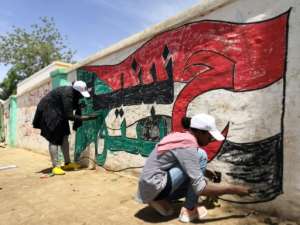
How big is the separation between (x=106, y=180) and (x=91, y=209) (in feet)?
4.81

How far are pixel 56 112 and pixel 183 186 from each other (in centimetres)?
339

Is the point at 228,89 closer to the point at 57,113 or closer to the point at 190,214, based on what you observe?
the point at 190,214

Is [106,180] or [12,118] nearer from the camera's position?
[106,180]

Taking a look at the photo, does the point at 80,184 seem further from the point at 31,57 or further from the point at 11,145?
the point at 31,57

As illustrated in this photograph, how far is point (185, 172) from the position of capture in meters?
3.01

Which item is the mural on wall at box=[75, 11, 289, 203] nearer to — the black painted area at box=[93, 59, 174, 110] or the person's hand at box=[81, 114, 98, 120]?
the black painted area at box=[93, 59, 174, 110]

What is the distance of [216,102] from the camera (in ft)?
12.5

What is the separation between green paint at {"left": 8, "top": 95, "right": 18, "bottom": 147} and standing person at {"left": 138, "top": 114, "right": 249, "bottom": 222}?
409 inches

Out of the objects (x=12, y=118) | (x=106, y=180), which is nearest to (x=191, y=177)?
(x=106, y=180)

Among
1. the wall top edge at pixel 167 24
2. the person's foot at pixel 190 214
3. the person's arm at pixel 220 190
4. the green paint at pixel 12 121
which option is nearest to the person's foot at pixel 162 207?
the person's foot at pixel 190 214

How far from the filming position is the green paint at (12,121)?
41.2ft

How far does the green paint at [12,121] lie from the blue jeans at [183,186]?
411 inches

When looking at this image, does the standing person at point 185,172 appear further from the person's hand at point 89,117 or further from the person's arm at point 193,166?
the person's hand at point 89,117

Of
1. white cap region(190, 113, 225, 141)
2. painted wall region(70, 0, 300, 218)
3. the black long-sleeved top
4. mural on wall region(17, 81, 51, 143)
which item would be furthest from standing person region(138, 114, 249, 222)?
mural on wall region(17, 81, 51, 143)
